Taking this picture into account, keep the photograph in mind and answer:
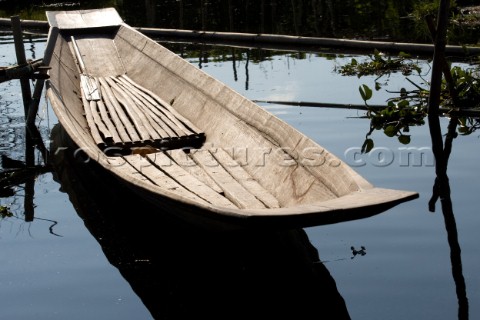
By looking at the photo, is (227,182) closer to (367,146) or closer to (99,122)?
(99,122)

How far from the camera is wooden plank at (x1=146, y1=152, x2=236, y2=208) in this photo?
582 cm

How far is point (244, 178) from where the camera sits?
6359 millimetres

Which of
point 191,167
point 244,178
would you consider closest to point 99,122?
point 191,167

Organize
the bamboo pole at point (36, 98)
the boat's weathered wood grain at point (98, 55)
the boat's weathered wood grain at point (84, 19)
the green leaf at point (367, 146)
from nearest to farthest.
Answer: the green leaf at point (367, 146) → the bamboo pole at point (36, 98) → the boat's weathered wood grain at point (98, 55) → the boat's weathered wood grain at point (84, 19)

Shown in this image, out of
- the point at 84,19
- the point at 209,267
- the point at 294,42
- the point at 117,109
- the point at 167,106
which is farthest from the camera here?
the point at 294,42

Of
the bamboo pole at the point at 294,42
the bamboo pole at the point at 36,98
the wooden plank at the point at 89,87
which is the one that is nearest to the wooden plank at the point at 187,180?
the wooden plank at the point at 89,87

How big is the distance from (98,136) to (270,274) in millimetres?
2691

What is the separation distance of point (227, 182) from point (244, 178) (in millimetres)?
167

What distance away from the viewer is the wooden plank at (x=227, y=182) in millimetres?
5754

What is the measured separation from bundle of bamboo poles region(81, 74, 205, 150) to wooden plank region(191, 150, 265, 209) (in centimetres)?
65

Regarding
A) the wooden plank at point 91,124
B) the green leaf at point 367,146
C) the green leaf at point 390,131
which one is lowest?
the green leaf at point 367,146

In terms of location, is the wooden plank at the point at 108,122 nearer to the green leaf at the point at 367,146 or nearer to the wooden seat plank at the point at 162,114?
the wooden seat plank at the point at 162,114

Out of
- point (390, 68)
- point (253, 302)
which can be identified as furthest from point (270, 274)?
point (390, 68)

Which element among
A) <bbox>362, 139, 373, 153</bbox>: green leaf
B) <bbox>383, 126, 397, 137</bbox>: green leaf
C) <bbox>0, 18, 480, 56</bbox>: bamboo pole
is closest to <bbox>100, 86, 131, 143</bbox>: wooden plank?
<bbox>362, 139, 373, 153</bbox>: green leaf
